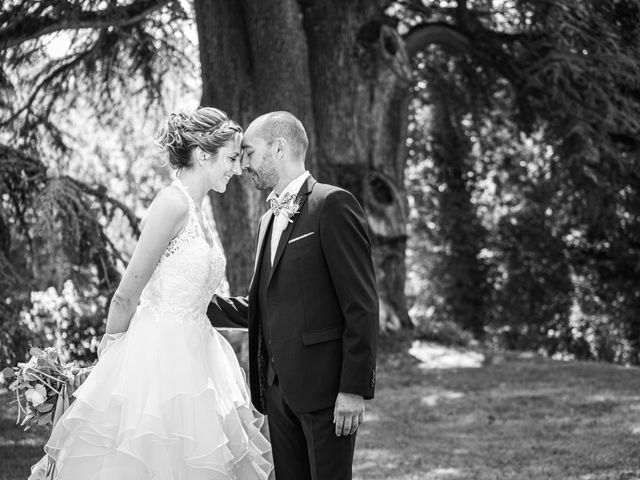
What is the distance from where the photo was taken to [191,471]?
3.67 meters

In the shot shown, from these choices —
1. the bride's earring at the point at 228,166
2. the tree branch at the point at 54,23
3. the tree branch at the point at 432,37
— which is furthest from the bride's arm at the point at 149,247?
the tree branch at the point at 432,37

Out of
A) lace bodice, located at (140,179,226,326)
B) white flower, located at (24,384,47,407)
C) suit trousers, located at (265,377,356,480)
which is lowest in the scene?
suit trousers, located at (265,377,356,480)

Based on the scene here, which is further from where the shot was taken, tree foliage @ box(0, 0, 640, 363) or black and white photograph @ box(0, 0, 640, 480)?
tree foliage @ box(0, 0, 640, 363)

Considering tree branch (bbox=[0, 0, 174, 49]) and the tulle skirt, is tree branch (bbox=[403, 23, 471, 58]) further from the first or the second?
the tulle skirt

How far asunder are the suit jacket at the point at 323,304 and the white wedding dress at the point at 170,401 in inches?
12.8

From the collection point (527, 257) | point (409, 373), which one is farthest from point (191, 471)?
point (527, 257)

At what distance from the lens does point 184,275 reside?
3.90 meters

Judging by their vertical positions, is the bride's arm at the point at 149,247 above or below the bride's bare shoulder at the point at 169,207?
below

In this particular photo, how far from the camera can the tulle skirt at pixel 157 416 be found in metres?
3.63

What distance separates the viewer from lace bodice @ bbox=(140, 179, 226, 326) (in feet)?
12.8

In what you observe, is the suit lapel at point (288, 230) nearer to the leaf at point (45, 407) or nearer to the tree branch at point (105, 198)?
the leaf at point (45, 407)

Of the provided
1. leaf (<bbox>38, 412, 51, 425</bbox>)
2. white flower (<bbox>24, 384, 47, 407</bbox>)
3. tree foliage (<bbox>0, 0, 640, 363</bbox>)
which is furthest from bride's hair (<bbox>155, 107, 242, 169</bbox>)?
tree foliage (<bbox>0, 0, 640, 363</bbox>)

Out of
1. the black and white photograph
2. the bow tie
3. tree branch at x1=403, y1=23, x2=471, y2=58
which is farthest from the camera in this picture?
tree branch at x1=403, y1=23, x2=471, y2=58

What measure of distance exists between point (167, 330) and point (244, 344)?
4.32 m
